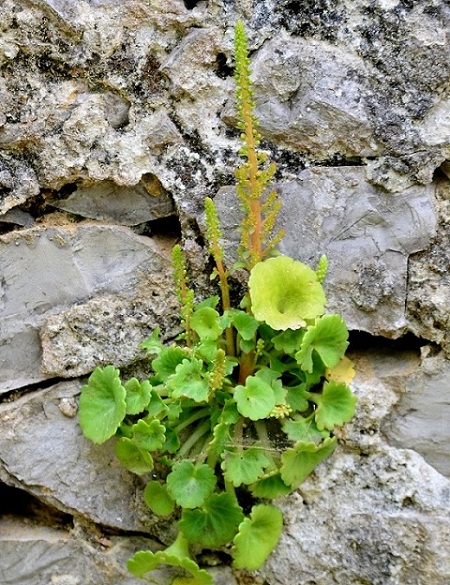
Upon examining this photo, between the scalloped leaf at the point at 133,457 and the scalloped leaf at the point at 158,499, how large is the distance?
0.04 m

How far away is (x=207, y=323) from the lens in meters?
1.49

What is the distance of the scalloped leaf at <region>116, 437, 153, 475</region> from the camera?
1434mm

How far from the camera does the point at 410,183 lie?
4.87 feet

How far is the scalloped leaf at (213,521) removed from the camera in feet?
4.65

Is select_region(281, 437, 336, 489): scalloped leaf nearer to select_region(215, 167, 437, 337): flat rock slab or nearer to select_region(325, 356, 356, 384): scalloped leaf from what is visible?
select_region(325, 356, 356, 384): scalloped leaf

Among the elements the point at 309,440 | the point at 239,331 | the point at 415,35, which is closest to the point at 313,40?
the point at 415,35

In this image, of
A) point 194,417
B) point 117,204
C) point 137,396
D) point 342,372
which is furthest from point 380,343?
point 117,204

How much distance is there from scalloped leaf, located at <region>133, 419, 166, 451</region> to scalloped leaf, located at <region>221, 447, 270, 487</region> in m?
0.14

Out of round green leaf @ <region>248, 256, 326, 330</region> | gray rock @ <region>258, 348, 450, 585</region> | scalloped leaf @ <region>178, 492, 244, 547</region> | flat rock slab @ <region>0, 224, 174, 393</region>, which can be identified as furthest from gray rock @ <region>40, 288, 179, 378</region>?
gray rock @ <region>258, 348, 450, 585</region>

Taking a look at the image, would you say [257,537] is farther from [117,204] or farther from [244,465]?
[117,204]

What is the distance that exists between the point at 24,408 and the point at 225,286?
54cm

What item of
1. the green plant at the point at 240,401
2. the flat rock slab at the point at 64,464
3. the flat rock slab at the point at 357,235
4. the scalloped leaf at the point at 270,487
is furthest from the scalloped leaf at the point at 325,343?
the flat rock slab at the point at 64,464

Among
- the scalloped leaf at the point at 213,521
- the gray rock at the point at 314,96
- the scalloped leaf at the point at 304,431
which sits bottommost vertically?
the scalloped leaf at the point at 213,521

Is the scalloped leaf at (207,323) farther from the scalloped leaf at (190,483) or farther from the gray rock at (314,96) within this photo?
the gray rock at (314,96)
